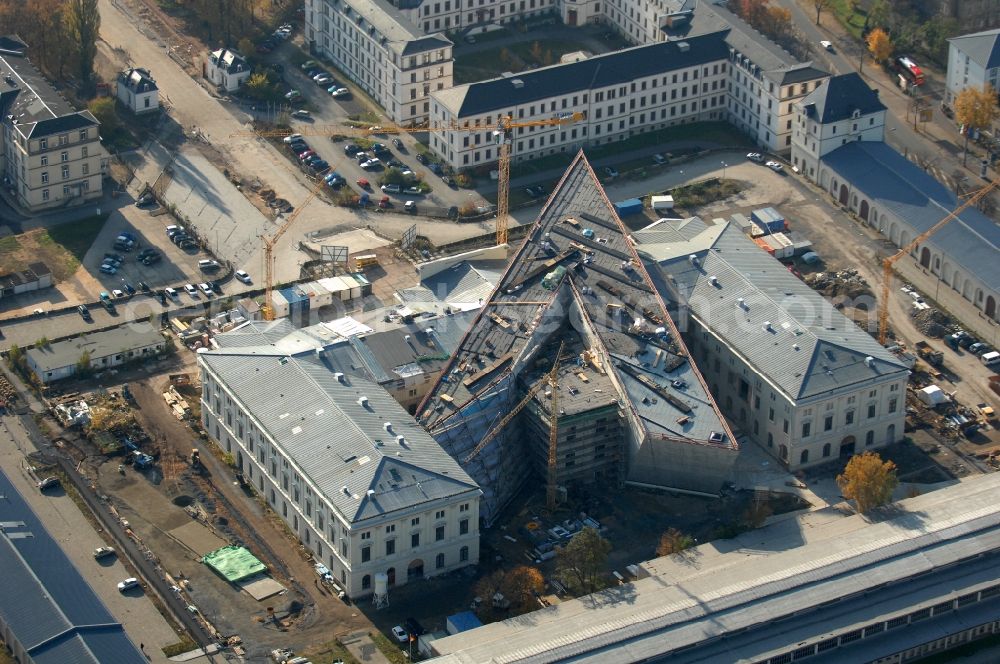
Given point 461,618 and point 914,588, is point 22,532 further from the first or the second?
point 914,588

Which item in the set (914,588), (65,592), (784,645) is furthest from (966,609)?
(65,592)

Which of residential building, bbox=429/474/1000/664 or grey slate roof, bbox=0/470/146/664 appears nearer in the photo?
grey slate roof, bbox=0/470/146/664

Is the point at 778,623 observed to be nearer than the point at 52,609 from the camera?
No

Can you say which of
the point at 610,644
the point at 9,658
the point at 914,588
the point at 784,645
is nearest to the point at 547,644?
the point at 610,644

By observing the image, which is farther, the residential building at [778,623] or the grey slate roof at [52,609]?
the residential building at [778,623]

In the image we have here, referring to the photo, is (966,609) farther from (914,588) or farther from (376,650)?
(376,650)

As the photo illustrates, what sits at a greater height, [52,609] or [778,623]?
[52,609]
